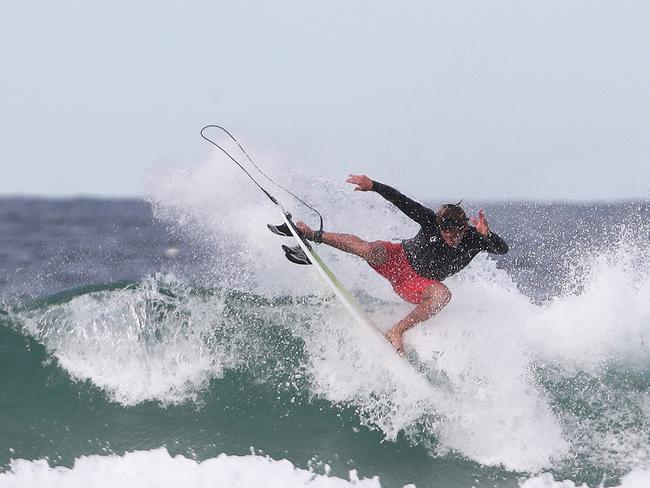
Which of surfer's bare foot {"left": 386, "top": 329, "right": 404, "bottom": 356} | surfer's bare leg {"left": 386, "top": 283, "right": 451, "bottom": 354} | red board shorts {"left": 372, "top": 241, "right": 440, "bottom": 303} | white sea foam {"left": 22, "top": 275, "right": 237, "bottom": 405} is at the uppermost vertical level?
red board shorts {"left": 372, "top": 241, "right": 440, "bottom": 303}

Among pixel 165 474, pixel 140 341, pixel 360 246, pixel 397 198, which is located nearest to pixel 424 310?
pixel 360 246

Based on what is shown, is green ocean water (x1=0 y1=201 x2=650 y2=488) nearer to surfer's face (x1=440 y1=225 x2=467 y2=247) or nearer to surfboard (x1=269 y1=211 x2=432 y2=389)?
surfboard (x1=269 y1=211 x2=432 y2=389)

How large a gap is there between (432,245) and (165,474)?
2948 mm

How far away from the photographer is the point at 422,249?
795 centimetres

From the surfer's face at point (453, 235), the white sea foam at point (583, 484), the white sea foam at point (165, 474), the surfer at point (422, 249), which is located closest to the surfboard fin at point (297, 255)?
the surfer at point (422, 249)

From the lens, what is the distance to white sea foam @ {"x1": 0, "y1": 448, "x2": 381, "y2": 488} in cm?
719

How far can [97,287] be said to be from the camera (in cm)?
979

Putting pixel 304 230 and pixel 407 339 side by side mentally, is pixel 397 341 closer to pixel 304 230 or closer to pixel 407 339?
pixel 407 339

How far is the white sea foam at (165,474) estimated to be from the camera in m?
7.19

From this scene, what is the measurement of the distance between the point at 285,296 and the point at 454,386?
7.93ft

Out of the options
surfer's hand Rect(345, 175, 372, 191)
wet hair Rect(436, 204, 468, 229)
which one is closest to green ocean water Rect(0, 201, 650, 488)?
wet hair Rect(436, 204, 468, 229)

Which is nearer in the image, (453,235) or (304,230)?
(453,235)

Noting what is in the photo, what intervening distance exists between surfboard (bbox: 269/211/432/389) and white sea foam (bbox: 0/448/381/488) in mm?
1044

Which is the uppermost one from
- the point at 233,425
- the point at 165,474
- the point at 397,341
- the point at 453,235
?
the point at 453,235
